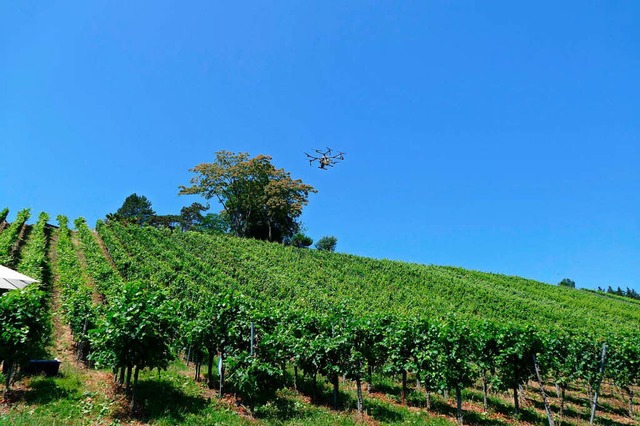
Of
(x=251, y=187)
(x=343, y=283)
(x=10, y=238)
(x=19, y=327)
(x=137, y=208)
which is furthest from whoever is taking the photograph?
(x=137, y=208)

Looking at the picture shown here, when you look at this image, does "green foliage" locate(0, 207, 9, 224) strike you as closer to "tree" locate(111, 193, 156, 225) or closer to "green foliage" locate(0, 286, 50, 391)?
"green foliage" locate(0, 286, 50, 391)

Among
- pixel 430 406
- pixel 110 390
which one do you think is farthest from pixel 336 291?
pixel 110 390

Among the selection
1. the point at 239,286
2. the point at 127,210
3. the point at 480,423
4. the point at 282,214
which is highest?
the point at 127,210

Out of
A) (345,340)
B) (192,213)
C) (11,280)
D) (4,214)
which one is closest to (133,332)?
(345,340)

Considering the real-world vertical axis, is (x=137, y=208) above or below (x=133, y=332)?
above

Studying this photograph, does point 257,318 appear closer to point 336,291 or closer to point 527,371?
point 527,371

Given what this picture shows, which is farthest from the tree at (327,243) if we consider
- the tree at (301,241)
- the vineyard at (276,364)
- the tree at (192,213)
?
the vineyard at (276,364)

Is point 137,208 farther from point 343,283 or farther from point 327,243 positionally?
point 343,283

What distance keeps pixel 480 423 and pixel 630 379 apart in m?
7.69

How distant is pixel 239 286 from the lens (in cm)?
2764

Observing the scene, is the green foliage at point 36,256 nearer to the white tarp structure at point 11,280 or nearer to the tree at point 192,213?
the white tarp structure at point 11,280

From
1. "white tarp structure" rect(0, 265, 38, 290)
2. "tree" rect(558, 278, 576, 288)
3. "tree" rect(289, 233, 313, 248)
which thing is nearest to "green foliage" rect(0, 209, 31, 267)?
"white tarp structure" rect(0, 265, 38, 290)

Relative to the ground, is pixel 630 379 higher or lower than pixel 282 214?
lower

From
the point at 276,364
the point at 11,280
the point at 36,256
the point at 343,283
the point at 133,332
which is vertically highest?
the point at 36,256
